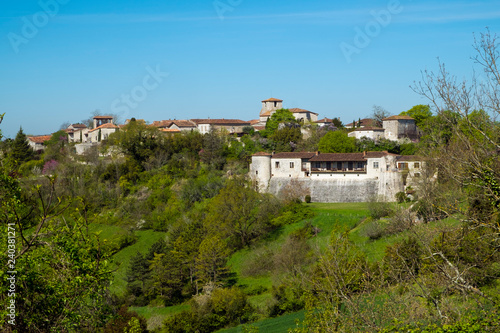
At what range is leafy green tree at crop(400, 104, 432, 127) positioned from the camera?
50.2m

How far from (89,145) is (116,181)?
1064 centimetres

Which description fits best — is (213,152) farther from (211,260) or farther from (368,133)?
(211,260)

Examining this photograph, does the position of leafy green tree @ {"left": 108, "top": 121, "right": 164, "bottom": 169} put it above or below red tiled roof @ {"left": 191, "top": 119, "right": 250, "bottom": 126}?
below

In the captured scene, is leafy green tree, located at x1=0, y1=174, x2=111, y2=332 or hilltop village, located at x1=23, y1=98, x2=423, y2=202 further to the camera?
hilltop village, located at x1=23, y1=98, x2=423, y2=202

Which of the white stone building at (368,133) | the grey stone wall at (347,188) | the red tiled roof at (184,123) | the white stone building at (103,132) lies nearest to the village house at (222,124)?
the red tiled roof at (184,123)

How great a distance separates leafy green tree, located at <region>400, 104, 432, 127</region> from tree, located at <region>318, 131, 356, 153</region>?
26.4ft

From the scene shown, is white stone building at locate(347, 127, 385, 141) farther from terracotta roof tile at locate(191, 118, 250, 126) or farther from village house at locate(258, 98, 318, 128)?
terracotta roof tile at locate(191, 118, 250, 126)

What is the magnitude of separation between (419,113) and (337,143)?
11954 millimetres

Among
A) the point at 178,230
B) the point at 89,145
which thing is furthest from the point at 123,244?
the point at 89,145

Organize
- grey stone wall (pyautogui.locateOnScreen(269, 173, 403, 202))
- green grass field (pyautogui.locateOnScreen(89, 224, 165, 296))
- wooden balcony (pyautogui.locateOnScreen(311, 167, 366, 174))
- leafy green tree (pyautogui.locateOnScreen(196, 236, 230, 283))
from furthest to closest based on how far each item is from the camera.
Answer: wooden balcony (pyautogui.locateOnScreen(311, 167, 366, 174)) < grey stone wall (pyautogui.locateOnScreen(269, 173, 403, 202)) < green grass field (pyautogui.locateOnScreen(89, 224, 165, 296)) < leafy green tree (pyautogui.locateOnScreen(196, 236, 230, 283))

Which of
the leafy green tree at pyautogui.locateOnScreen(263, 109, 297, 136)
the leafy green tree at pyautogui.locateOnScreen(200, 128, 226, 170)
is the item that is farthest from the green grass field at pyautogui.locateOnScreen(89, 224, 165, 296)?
the leafy green tree at pyautogui.locateOnScreen(263, 109, 297, 136)

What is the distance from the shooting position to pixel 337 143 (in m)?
45.1

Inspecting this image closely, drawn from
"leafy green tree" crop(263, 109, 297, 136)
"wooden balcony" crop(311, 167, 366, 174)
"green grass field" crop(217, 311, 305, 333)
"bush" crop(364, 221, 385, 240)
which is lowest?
"green grass field" crop(217, 311, 305, 333)

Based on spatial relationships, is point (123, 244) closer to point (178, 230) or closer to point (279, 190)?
point (178, 230)
